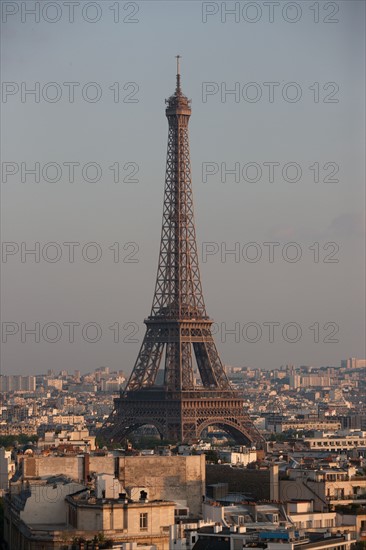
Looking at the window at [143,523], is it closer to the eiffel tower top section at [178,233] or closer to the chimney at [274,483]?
the chimney at [274,483]

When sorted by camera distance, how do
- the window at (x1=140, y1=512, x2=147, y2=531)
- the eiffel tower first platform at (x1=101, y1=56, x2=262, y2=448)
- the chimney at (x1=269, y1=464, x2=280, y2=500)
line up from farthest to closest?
the eiffel tower first platform at (x1=101, y1=56, x2=262, y2=448), the chimney at (x1=269, y1=464, x2=280, y2=500), the window at (x1=140, y1=512, x2=147, y2=531)

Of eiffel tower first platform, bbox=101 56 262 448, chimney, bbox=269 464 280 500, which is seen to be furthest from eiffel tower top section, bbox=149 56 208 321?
chimney, bbox=269 464 280 500

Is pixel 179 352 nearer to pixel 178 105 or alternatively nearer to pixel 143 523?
pixel 178 105

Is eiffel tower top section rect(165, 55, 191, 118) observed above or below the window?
above

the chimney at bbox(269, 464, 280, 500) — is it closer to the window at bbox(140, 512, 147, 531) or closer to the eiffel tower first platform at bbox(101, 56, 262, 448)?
the window at bbox(140, 512, 147, 531)

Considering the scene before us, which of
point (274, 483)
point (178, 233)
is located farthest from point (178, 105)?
point (274, 483)

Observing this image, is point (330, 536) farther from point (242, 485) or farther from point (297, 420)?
point (297, 420)

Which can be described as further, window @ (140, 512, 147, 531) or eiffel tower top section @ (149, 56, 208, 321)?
eiffel tower top section @ (149, 56, 208, 321)

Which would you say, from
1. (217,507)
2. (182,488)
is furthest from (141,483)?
(217,507)

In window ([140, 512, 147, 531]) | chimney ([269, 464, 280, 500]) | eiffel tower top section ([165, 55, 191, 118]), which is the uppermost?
eiffel tower top section ([165, 55, 191, 118])
